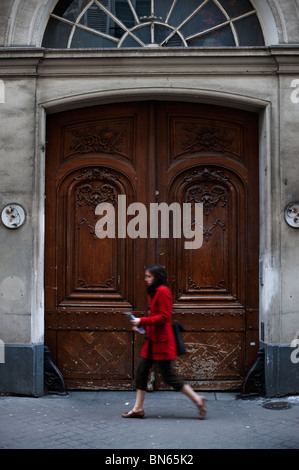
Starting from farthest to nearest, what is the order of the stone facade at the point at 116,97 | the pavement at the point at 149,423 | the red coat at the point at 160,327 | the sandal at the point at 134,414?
the stone facade at the point at 116,97, the sandal at the point at 134,414, the red coat at the point at 160,327, the pavement at the point at 149,423

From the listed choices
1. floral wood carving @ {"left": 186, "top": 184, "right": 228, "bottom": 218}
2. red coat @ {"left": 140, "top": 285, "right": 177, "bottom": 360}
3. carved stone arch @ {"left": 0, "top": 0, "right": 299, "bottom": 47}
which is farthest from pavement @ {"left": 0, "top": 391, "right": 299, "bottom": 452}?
carved stone arch @ {"left": 0, "top": 0, "right": 299, "bottom": 47}

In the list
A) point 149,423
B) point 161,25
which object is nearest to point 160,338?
point 149,423

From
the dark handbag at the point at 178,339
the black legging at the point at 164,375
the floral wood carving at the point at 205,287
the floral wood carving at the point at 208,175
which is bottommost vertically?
the black legging at the point at 164,375

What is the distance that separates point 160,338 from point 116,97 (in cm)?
304

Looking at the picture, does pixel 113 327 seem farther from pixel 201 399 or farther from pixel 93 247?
pixel 201 399

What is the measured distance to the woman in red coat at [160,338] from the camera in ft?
21.0

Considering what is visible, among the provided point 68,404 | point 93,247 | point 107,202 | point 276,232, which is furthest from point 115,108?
point 68,404

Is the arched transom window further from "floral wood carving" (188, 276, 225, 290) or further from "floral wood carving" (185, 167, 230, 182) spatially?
"floral wood carving" (188, 276, 225, 290)

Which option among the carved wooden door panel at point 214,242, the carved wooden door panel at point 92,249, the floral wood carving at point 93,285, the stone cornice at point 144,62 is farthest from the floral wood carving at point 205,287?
the stone cornice at point 144,62

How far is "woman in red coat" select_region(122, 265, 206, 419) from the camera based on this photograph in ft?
21.0

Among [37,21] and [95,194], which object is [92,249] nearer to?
[95,194]

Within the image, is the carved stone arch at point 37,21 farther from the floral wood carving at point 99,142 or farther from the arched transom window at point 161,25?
the floral wood carving at point 99,142

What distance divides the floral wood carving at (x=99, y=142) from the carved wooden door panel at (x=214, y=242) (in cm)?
53

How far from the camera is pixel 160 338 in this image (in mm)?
6480
